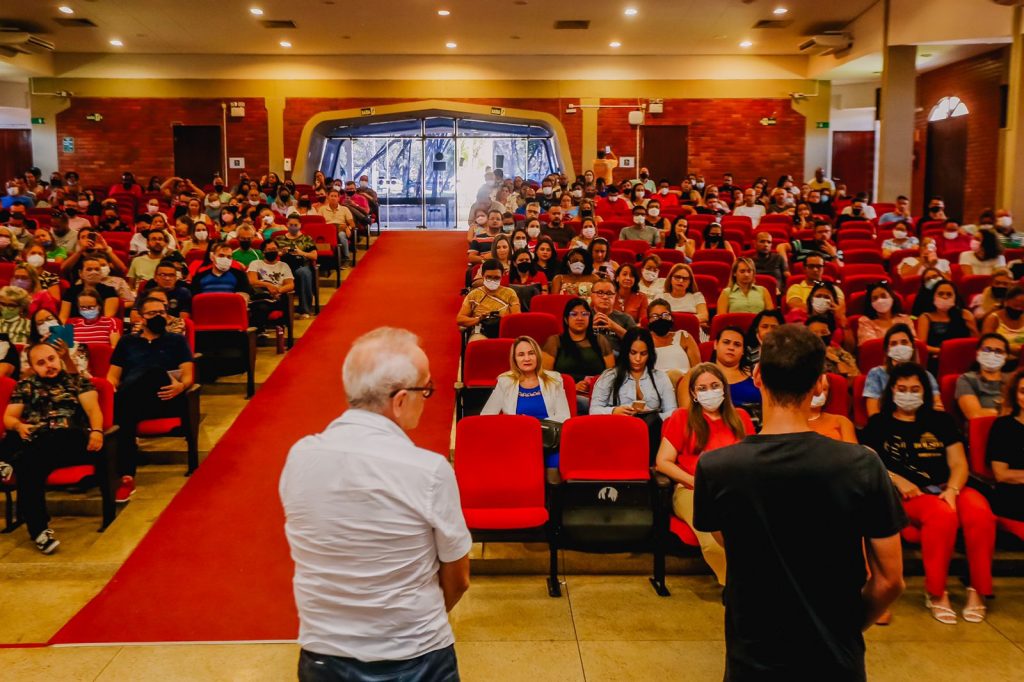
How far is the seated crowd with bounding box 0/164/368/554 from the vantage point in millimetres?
4668

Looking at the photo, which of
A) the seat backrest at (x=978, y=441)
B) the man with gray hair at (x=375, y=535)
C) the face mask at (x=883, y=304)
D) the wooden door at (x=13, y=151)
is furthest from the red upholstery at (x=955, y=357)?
the wooden door at (x=13, y=151)

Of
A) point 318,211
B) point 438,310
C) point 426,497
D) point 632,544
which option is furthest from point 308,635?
point 318,211

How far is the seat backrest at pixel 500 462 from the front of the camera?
4.29 m

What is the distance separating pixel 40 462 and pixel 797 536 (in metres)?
4.11

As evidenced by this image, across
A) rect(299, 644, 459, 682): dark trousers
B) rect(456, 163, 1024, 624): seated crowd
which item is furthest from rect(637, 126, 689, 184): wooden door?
rect(299, 644, 459, 682): dark trousers

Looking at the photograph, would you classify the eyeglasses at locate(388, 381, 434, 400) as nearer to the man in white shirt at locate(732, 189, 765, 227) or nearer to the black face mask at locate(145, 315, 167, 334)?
the black face mask at locate(145, 315, 167, 334)

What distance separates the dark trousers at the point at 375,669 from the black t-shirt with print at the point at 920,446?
3213 mm

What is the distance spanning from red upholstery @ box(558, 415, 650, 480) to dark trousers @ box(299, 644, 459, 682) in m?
2.75

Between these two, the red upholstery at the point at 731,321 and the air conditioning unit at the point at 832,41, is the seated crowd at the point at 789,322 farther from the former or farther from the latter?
the air conditioning unit at the point at 832,41

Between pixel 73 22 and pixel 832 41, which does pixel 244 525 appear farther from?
pixel 832 41

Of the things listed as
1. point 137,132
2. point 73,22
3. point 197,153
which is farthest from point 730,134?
point 73,22

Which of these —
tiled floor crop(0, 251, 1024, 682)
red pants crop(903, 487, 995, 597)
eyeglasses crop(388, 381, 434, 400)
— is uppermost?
eyeglasses crop(388, 381, 434, 400)

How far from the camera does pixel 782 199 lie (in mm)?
13172

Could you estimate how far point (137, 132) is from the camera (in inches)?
680
